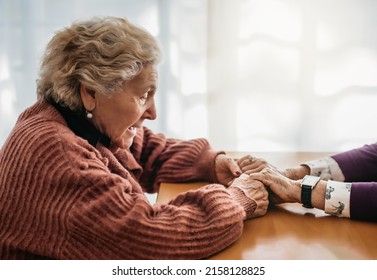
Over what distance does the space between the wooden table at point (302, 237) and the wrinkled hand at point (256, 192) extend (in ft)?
0.06

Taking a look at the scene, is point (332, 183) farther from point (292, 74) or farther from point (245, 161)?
point (292, 74)

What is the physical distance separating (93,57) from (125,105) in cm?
14

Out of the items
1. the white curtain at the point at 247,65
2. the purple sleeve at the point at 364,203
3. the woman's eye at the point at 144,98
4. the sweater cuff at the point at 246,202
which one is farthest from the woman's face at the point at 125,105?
the white curtain at the point at 247,65

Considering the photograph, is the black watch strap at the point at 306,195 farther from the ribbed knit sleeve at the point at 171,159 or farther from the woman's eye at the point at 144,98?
the woman's eye at the point at 144,98

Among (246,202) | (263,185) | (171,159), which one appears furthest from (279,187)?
(171,159)

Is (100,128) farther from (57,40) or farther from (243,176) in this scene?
(243,176)

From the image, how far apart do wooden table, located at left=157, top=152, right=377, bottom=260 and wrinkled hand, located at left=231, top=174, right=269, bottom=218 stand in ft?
0.06

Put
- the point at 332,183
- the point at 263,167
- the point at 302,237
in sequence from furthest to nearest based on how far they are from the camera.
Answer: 1. the point at 263,167
2. the point at 332,183
3. the point at 302,237

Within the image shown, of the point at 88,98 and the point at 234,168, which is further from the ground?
the point at 88,98

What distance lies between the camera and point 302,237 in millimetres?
983

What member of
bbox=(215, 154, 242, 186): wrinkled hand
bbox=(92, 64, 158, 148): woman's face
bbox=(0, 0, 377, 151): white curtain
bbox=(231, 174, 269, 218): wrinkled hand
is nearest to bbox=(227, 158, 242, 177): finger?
bbox=(215, 154, 242, 186): wrinkled hand

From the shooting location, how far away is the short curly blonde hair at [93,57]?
39.6 inches

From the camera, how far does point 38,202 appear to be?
0.88m
